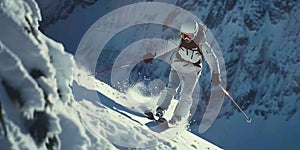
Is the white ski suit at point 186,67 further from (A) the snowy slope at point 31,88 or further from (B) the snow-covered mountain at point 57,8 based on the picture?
(B) the snow-covered mountain at point 57,8

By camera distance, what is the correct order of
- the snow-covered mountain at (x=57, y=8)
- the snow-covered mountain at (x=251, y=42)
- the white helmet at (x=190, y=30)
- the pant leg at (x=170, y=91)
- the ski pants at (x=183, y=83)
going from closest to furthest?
the white helmet at (x=190, y=30) → the ski pants at (x=183, y=83) → the pant leg at (x=170, y=91) → the snow-covered mountain at (x=251, y=42) → the snow-covered mountain at (x=57, y=8)

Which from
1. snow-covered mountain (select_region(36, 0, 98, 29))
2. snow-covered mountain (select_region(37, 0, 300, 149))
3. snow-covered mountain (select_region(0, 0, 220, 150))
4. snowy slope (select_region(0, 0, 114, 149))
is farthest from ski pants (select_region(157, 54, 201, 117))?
snow-covered mountain (select_region(36, 0, 98, 29))

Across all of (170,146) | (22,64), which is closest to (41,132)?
(22,64)

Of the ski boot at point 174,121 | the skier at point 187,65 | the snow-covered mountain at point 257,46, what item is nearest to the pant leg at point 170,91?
the skier at point 187,65

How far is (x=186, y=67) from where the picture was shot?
7.37m

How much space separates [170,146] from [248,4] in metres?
13.6

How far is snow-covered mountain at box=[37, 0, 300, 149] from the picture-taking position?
60.1ft

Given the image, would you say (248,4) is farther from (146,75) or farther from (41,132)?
(41,132)

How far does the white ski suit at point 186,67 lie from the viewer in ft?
23.9

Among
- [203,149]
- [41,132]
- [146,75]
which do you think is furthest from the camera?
[146,75]

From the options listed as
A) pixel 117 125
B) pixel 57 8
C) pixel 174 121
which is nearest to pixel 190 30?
pixel 174 121

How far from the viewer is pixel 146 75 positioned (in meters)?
17.8

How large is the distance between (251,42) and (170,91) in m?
11.6

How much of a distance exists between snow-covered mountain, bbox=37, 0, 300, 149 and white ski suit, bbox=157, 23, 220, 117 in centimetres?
1069
